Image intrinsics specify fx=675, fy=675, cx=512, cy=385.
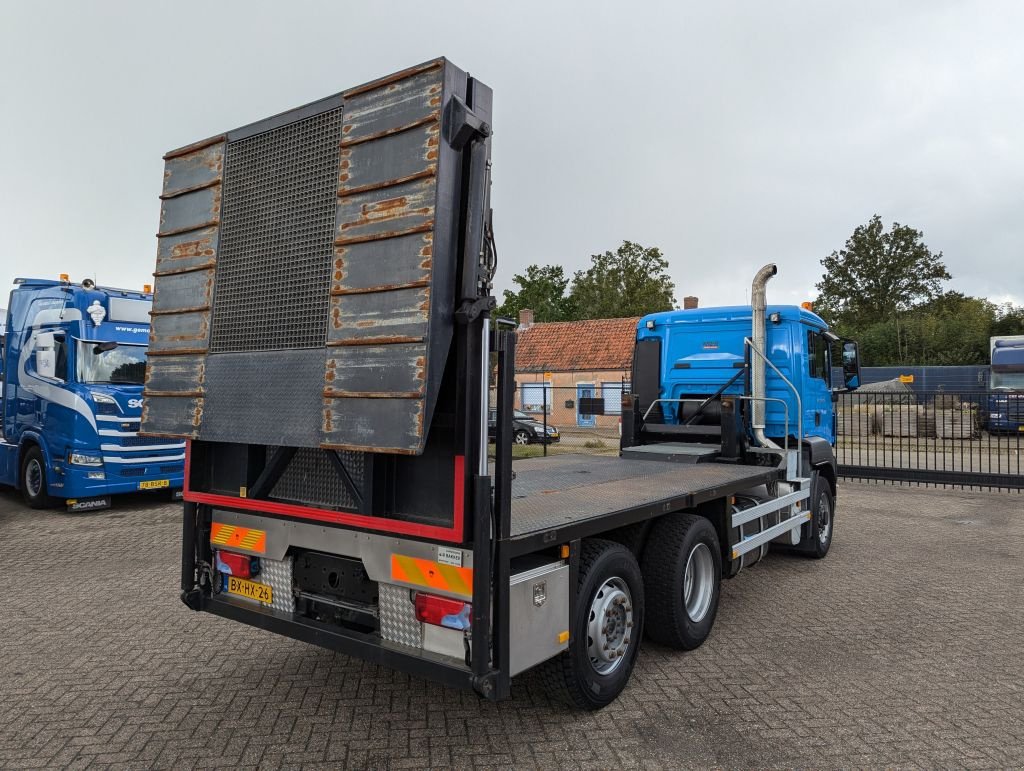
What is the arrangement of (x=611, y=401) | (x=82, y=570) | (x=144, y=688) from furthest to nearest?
(x=611, y=401), (x=82, y=570), (x=144, y=688)

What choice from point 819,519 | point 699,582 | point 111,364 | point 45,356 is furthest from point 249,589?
point 45,356

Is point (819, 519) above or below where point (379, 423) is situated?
below

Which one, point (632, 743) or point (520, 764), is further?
point (632, 743)

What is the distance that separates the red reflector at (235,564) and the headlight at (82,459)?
7100 millimetres

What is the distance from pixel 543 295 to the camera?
62094 mm

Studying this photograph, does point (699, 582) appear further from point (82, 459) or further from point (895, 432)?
point (895, 432)

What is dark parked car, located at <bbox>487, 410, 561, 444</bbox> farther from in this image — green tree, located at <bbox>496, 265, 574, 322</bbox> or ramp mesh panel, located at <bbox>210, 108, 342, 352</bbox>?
green tree, located at <bbox>496, 265, 574, 322</bbox>

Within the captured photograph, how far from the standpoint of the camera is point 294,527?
11.8 ft

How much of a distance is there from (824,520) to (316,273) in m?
6.50

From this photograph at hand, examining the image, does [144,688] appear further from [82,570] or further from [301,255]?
[82,570]

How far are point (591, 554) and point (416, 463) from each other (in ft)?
3.82

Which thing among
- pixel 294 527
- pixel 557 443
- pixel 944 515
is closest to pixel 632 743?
pixel 294 527

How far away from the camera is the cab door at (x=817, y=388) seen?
7.15 m

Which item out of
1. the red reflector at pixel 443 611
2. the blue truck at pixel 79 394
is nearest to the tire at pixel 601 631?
the red reflector at pixel 443 611
